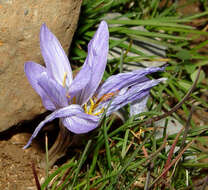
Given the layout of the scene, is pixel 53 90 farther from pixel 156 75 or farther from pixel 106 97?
pixel 156 75

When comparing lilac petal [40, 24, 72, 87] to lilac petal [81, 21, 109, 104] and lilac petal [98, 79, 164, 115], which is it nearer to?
lilac petal [81, 21, 109, 104]

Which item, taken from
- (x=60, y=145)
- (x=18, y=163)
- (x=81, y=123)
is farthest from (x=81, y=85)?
(x=18, y=163)

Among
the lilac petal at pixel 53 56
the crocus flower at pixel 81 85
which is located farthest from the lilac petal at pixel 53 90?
the lilac petal at pixel 53 56

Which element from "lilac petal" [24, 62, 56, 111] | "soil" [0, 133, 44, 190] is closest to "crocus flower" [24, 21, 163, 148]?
"lilac petal" [24, 62, 56, 111]

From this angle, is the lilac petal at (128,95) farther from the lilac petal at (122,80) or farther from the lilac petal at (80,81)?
the lilac petal at (80,81)

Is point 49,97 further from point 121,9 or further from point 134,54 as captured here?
point 121,9

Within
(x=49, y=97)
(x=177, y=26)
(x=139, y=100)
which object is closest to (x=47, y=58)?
(x=49, y=97)

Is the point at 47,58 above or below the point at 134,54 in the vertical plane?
above

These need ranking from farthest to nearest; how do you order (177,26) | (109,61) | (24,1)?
(177,26)
(109,61)
(24,1)
